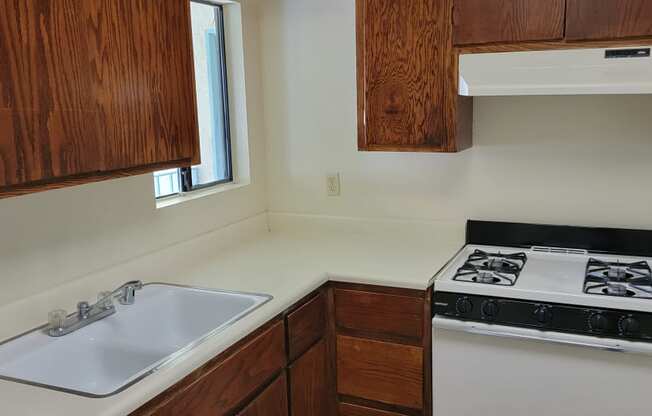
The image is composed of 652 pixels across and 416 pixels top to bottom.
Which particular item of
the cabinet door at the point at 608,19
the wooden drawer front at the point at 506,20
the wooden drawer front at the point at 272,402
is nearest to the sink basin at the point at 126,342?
the wooden drawer front at the point at 272,402

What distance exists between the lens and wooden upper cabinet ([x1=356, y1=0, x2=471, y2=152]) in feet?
7.57

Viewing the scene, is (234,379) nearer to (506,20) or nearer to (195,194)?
(195,194)

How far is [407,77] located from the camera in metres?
2.38

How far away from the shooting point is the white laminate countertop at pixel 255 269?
4.75ft

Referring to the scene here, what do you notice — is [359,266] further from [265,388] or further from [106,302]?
[106,302]

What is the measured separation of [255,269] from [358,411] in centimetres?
67

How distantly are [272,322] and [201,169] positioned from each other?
40.8 inches

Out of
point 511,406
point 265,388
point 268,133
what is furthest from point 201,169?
point 511,406

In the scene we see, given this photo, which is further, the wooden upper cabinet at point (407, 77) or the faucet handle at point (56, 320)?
the wooden upper cabinet at point (407, 77)

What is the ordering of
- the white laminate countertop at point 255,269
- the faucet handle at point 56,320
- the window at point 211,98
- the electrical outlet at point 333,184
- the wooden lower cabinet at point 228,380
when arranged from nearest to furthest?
1. the white laminate countertop at point 255,269
2. the wooden lower cabinet at point 228,380
3. the faucet handle at point 56,320
4. the window at point 211,98
5. the electrical outlet at point 333,184

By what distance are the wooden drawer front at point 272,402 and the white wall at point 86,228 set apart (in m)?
0.70

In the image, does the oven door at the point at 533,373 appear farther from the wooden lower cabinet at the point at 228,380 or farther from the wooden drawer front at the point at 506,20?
the wooden drawer front at the point at 506,20

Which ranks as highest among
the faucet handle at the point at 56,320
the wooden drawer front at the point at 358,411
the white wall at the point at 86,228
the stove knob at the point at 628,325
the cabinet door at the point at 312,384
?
the white wall at the point at 86,228

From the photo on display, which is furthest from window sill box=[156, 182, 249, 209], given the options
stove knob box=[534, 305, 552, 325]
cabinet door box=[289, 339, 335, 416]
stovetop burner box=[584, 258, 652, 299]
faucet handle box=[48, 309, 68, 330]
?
stovetop burner box=[584, 258, 652, 299]
